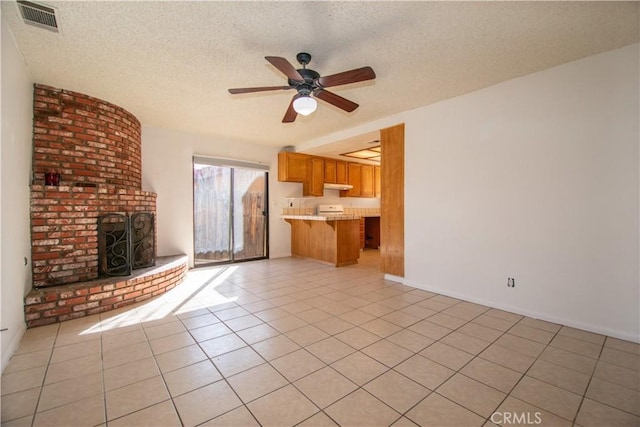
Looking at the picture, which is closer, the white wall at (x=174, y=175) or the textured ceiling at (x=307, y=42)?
the textured ceiling at (x=307, y=42)

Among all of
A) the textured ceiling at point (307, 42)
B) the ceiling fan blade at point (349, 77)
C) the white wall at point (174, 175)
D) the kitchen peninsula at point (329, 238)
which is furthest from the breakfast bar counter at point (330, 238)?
the ceiling fan blade at point (349, 77)

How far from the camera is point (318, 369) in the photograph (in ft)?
6.40

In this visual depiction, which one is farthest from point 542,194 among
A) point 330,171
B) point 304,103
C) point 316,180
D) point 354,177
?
point 354,177

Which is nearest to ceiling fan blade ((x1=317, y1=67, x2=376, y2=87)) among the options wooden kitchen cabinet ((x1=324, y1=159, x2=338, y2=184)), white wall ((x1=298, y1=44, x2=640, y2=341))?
white wall ((x1=298, y1=44, x2=640, y2=341))

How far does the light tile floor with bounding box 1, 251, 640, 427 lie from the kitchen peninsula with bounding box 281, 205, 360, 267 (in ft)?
7.65

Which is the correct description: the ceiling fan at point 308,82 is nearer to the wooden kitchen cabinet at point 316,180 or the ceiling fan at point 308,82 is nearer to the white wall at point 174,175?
the white wall at point 174,175

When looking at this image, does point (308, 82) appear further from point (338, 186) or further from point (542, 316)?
point (338, 186)

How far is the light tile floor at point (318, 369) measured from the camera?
1534 mm

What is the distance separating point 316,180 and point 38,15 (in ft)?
16.3

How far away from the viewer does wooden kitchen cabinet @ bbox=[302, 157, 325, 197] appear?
641 cm

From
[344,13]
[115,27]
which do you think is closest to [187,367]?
[115,27]

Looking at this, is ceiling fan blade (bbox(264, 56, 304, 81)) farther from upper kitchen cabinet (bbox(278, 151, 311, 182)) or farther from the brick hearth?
upper kitchen cabinet (bbox(278, 151, 311, 182))

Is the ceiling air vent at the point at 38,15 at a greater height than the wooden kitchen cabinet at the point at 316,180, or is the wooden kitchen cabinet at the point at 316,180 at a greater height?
the ceiling air vent at the point at 38,15

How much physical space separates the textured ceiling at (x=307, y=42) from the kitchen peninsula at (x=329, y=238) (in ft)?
8.54
